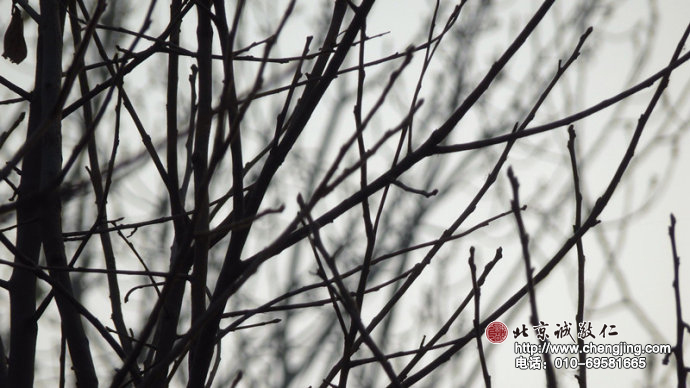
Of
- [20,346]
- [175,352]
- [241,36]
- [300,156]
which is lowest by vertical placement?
[175,352]

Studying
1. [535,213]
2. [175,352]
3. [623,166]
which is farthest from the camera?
[535,213]

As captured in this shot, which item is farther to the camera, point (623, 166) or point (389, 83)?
point (623, 166)

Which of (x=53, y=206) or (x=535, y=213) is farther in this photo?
(x=535, y=213)

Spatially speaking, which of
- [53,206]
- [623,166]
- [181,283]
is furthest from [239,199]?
[623,166]

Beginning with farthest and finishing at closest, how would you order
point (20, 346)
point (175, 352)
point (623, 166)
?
1. point (20, 346)
2. point (623, 166)
3. point (175, 352)

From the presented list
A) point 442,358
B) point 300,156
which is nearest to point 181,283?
point 442,358

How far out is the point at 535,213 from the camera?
24.9ft

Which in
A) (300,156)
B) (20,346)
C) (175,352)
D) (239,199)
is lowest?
(175,352)

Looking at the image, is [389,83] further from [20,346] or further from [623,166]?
[20,346]

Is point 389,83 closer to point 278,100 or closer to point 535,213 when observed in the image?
point 535,213

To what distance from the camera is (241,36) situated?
10.0 meters

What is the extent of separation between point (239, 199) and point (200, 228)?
0.09 metres

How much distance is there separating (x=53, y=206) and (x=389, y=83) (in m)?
0.75

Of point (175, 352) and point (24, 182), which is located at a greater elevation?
point (24, 182)
